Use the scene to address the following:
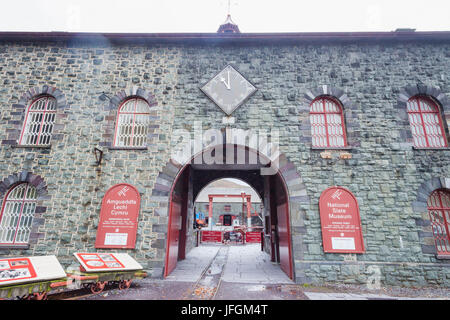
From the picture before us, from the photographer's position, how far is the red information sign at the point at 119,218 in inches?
240

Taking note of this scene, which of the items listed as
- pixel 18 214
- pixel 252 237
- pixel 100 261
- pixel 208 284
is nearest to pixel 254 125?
pixel 208 284

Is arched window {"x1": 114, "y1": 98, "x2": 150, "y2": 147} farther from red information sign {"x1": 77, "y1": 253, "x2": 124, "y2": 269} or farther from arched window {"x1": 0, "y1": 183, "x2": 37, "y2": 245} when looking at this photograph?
red information sign {"x1": 77, "y1": 253, "x2": 124, "y2": 269}

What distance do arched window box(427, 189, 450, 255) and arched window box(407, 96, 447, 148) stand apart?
4.71ft

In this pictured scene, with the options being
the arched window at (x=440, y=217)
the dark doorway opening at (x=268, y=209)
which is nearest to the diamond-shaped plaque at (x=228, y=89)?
the dark doorway opening at (x=268, y=209)

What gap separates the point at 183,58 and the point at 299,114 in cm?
419

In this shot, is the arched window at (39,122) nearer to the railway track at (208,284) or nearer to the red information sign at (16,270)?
the red information sign at (16,270)

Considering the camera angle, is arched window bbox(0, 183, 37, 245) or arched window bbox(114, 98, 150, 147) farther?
arched window bbox(114, 98, 150, 147)

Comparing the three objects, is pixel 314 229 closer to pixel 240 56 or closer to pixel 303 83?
pixel 303 83

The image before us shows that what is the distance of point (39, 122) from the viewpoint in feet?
23.4

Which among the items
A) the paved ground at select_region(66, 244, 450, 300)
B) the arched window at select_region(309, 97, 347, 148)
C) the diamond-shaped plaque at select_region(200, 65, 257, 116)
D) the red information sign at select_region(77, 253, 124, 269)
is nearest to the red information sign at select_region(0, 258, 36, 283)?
the red information sign at select_region(77, 253, 124, 269)

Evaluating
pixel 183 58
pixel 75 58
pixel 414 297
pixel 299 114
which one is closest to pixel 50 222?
pixel 75 58

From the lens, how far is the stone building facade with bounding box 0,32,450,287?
6008mm

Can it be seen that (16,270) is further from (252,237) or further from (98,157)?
(252,237)

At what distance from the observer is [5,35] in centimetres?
756
